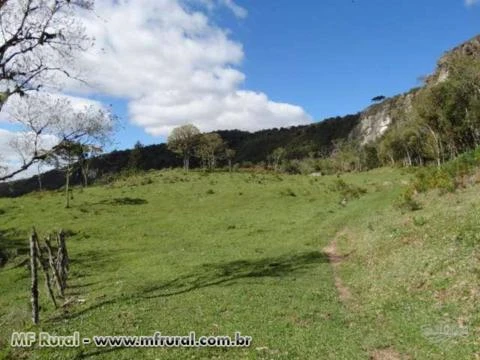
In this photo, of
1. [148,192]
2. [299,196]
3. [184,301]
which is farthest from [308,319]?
[148,192]

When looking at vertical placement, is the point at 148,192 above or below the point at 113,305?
above

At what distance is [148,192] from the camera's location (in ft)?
225

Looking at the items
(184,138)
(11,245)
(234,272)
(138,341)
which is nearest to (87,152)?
(11,245)

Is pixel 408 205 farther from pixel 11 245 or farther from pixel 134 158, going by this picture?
pixel 134 158

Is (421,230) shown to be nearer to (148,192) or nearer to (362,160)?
(148,192)

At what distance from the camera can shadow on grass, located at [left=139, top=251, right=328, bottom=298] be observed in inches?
930

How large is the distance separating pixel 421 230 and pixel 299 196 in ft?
124

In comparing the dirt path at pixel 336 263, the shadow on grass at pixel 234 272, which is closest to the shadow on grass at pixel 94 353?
the shadow on grass at pixel 234 272

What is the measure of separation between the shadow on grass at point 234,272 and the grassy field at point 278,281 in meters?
0.11

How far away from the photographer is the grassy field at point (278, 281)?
14695 mm

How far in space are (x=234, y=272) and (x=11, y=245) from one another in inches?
979

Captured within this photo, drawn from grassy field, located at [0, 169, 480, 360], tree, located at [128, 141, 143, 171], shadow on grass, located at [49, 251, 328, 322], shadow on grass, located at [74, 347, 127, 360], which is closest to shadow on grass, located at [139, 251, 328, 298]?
shadow on grass, located at [49, 251, 328, 322]

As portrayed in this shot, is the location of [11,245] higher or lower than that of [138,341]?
higher

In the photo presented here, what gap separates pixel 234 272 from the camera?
26922 millimetres
